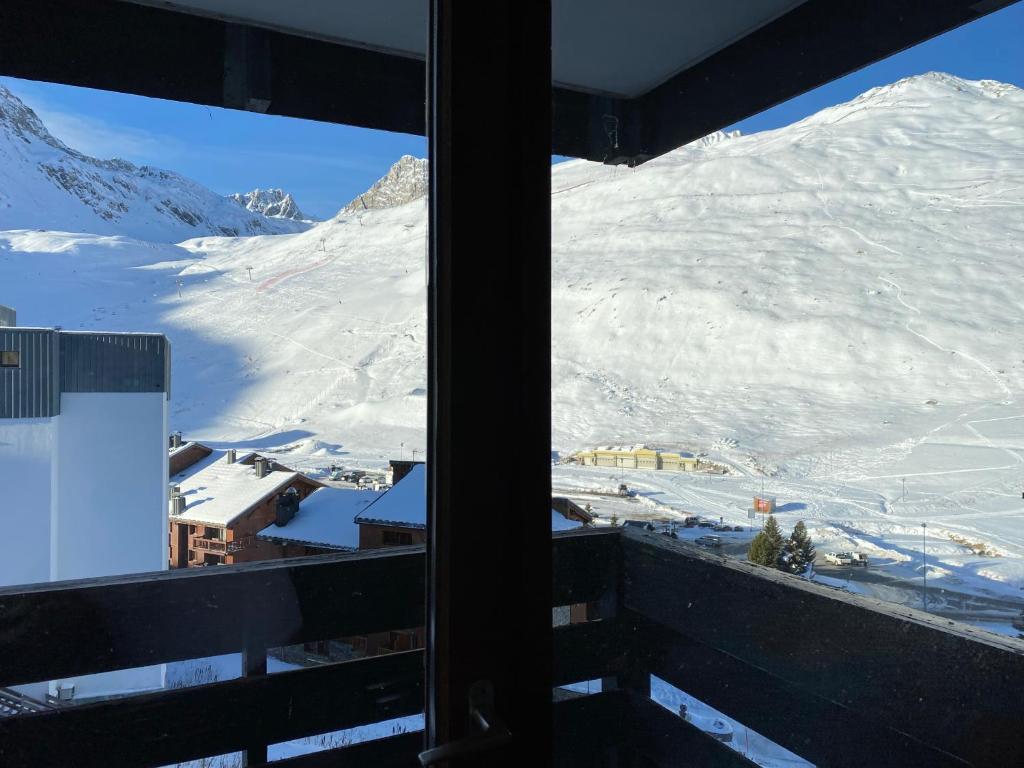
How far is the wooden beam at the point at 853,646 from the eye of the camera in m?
0.96

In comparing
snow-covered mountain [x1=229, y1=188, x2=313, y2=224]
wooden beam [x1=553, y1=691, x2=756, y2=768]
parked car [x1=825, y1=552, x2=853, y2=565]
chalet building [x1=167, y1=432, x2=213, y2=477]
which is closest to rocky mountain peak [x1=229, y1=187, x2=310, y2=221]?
snow-covered mountain [x1=229, y1=188, x2=313, y2=224]

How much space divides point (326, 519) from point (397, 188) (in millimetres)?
471

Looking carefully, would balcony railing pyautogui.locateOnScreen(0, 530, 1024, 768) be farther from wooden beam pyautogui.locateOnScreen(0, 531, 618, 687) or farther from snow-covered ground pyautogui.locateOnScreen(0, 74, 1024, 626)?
snow-covered ground pyautogui.locateOnScreen(0, 74, 1024, 626)

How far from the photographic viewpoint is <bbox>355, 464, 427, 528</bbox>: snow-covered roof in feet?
2.55

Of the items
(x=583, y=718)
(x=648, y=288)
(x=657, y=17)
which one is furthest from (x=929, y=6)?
(x=583, y=718)

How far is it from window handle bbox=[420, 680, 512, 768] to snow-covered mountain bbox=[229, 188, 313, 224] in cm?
62

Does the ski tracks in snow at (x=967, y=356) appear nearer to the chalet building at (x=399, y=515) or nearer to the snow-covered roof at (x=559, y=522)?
the snow-covered roof at (x=559, y=522)

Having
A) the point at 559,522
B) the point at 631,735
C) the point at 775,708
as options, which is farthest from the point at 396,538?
the point at 631,735

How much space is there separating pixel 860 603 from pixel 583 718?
2.22ft

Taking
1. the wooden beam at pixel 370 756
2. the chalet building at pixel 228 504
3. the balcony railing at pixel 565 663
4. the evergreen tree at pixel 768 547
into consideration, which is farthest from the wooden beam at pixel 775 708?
the chalet building at pixel 228 504

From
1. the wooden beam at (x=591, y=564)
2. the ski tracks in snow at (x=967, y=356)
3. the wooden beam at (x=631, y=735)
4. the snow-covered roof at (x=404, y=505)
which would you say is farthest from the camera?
the wooden beam at (x=631, y=735)

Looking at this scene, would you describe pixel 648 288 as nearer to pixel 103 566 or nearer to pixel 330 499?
pixel 330 499

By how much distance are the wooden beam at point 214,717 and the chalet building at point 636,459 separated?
15.1 inches

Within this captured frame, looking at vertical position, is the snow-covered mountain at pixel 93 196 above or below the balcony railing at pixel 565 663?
above
